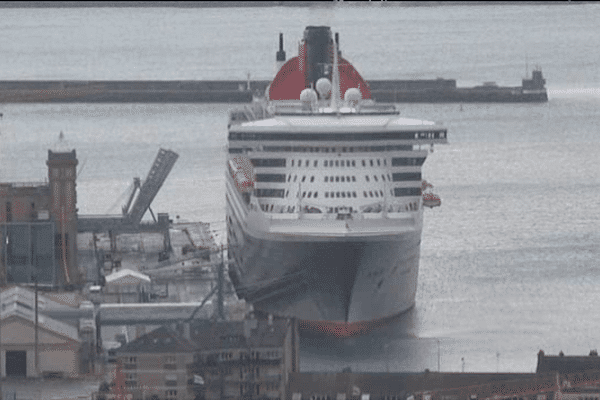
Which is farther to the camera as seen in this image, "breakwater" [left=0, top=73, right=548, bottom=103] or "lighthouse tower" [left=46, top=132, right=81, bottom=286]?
"breakwater" [left=0, top=73, right=548, bottom=103]

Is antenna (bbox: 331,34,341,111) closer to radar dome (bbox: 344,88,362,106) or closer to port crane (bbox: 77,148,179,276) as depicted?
radar dome (bbox: 344,88,362,106)

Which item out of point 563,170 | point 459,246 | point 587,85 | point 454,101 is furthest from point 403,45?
point 459,246

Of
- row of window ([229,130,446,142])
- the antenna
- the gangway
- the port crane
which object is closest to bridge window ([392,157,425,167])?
row of window ([229,130,446,142])

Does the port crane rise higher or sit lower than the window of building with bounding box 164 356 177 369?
higher

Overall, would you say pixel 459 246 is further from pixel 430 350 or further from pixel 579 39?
pixel 579 39

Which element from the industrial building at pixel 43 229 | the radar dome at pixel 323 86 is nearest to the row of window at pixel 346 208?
the radar dome at pixel 323 86

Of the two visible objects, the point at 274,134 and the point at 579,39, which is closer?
the point at 274,134

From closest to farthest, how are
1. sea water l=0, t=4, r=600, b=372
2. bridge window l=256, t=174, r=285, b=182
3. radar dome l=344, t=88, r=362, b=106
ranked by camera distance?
sea water l=0, t=4, r=600, b=372 → bridge window l=256, t=174, r=285, b=182 → radar dome l=344, t=88, r=362, b=106
